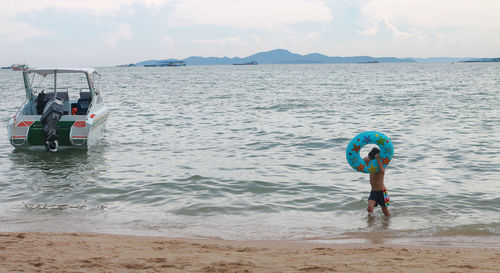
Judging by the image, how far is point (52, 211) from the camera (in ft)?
27.5

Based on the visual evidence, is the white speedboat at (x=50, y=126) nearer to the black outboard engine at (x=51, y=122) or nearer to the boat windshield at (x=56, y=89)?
the black outboard engine at (x=51, y=122)

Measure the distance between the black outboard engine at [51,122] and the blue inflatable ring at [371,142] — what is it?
28.5 feet

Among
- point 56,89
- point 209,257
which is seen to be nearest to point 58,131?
point 56,89

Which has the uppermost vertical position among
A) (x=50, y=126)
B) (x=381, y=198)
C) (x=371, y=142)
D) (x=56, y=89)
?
(x=56, y=89)

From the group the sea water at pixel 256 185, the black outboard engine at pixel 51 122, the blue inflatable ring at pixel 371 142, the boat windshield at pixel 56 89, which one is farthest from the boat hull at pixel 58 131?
the blue inflatable ring at pixel 371 142

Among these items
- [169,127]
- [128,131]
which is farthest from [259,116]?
[128,131]

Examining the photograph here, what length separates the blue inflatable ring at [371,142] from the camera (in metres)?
7.66

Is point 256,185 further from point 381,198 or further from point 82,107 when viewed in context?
point 82,107

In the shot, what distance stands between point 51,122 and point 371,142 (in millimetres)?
9144

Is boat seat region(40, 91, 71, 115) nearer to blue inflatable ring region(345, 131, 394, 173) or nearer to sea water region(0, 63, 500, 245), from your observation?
sea water region(0, 63, 500, 245)

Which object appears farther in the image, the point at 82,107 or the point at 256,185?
the point at 82,107

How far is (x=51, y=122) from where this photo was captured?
43.3 feet

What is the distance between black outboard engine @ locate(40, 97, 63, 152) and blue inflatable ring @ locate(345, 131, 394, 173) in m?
8.69

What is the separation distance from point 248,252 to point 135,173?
6258mm
